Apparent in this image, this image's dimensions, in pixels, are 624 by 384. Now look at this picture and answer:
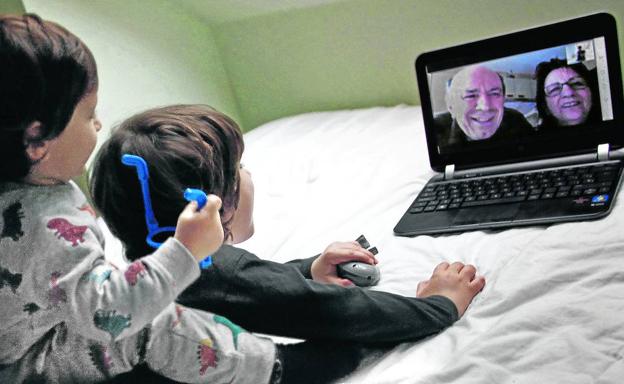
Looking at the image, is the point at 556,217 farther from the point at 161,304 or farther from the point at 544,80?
the point at 161,304

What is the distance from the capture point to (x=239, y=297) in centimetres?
85

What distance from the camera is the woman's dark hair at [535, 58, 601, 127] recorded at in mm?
1179

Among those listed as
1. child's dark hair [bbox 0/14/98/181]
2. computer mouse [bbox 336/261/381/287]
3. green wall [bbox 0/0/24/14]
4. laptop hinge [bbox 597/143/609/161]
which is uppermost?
green wall [bbox 0/0/24/14]

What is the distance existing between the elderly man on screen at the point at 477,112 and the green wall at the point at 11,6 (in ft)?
3.55

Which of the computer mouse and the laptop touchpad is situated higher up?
the laptop touchpad

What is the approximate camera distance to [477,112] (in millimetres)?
1280

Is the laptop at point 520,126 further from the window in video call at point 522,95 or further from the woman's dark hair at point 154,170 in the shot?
the woman's dark hair at point 154,170

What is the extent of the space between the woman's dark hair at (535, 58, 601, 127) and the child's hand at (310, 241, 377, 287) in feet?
1.44

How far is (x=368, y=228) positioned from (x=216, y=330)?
50 cm

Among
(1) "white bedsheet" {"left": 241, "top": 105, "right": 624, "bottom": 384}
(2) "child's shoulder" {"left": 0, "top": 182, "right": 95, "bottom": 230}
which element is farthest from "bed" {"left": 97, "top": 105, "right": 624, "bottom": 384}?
(2) "child's shoulder" {"left": 0, "top": 182, "right": 95, "bottom": 230}

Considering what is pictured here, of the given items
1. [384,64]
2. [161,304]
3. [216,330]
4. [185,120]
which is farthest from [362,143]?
[161,304]

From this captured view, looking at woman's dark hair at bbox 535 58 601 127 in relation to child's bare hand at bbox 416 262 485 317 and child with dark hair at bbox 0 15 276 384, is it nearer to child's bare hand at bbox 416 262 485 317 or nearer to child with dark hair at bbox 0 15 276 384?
child's bare hand at bbox 416 262 485 317

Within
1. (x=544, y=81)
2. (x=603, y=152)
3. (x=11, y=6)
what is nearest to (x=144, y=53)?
(x=11, y=6)

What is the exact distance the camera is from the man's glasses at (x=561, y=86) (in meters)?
1.19
